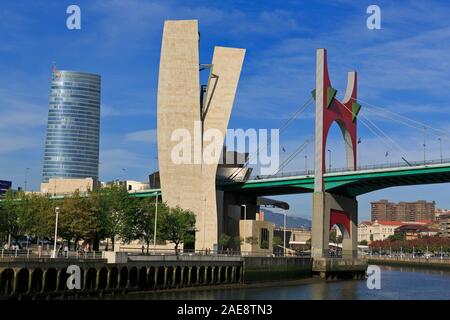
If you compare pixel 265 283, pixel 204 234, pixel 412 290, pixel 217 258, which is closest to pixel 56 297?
pixel 217 258

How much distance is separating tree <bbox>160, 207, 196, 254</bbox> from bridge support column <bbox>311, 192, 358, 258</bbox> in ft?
52.3

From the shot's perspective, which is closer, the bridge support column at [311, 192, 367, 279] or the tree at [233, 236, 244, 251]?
the bridge support column at [311, 192, 367, 279]

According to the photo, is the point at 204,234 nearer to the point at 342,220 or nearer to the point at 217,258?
the point at 342,220

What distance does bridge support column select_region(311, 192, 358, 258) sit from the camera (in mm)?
82562

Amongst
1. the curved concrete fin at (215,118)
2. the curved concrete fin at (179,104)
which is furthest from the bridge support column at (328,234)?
the curved concrete fin at (179,104)

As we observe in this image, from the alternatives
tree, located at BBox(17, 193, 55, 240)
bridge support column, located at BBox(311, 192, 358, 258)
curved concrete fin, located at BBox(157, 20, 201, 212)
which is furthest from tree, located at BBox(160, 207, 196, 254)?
bridge support column, located at BBox(311, 192, 358, 258)

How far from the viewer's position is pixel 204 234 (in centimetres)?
9006

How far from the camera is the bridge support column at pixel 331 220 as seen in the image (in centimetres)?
8256

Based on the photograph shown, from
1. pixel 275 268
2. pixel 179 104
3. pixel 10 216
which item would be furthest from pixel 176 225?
pixel 179 104

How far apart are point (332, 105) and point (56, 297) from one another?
185 ft

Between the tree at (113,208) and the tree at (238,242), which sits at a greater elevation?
the tree at (113,208)

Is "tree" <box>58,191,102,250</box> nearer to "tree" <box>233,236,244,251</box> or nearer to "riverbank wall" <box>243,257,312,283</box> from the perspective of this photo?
"riverbank wall" <box>243,257,312,283</box>

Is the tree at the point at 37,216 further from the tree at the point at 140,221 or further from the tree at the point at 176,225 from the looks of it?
the tree at the point at 176,225

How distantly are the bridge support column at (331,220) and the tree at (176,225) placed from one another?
15.9 m
